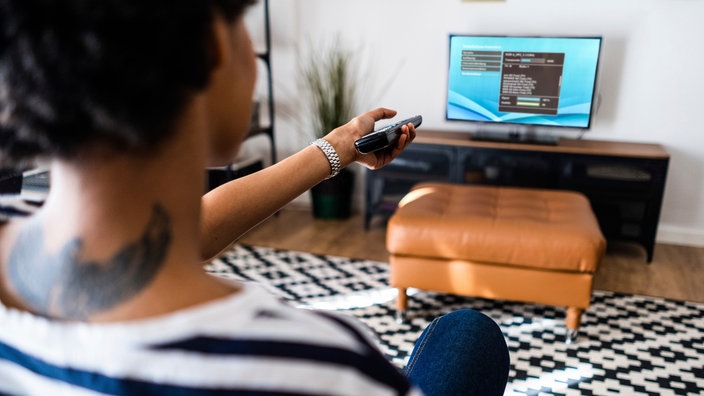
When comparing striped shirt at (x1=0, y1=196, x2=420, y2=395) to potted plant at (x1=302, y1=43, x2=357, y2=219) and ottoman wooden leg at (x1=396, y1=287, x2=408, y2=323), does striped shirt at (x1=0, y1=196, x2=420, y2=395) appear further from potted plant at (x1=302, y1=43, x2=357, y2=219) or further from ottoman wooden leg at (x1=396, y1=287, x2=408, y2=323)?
potted plant at (x1=302, y1=43, x2=357, y2=219)

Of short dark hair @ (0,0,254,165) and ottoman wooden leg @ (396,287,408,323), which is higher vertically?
short dark hair @ (0,0,254,165)

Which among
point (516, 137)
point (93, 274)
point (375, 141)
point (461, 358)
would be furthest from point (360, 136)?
point (516, 137)

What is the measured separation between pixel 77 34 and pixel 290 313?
0.24 metres

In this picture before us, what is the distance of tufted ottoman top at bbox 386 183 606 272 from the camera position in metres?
1.97

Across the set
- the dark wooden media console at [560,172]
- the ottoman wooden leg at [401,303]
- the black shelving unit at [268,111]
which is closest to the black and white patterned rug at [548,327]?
the ottoman wooden leg at [401,303]

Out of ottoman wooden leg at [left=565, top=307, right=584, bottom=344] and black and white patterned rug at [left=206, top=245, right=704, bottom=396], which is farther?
ottoman wooden leg at [left=565, top=307, right=584, bottom=344]

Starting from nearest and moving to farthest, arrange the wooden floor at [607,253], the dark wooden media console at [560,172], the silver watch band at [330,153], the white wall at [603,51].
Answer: the silver watch band at [330,153] < the wooden floor at [607,253] < the dark wooden media console at [560,172] < the white wall at [603,51]

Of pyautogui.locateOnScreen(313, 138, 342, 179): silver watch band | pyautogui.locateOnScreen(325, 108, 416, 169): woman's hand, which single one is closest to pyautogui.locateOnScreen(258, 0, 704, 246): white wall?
pyautogui.locateOnScreen(325, 108, 416, 169): woman's hand

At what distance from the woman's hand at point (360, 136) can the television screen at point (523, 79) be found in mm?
2066

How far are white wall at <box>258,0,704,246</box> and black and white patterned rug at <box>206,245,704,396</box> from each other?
1.03 meters

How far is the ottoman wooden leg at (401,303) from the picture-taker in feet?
7.18

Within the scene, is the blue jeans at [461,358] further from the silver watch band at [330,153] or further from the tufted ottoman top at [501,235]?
the tufted ottoman top at [501,235]

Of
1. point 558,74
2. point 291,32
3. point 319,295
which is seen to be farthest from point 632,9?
point 319,295

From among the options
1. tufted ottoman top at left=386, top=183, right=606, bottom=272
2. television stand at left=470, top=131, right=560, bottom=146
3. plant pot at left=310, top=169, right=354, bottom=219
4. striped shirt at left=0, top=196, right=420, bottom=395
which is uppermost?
striped shirt at left=0, top=196, right=420, bottom=395
